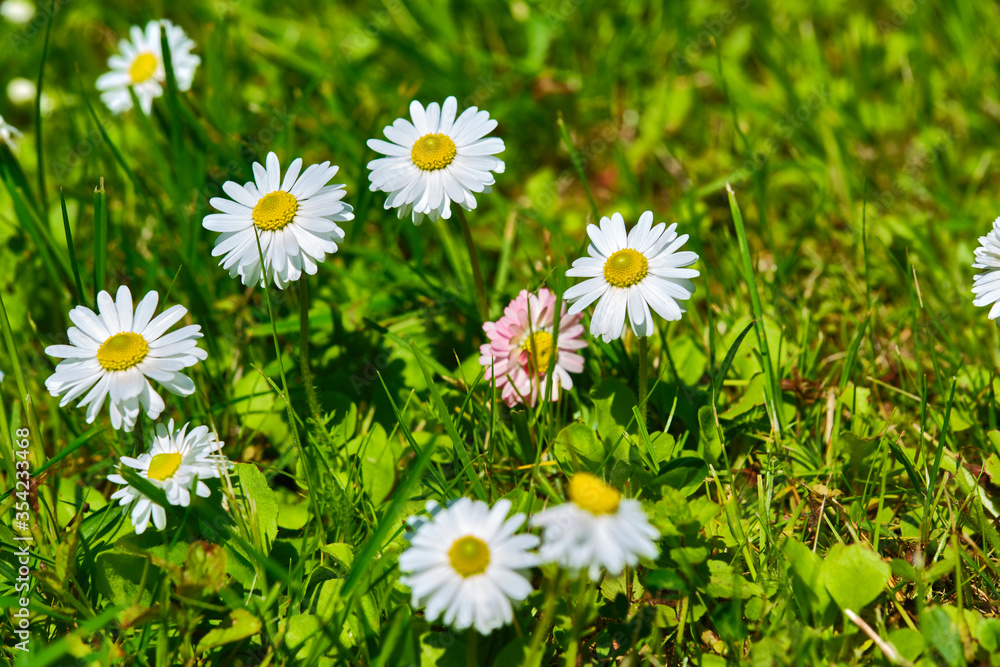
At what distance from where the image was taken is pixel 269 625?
6.13 ft

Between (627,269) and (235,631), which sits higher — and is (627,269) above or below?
above

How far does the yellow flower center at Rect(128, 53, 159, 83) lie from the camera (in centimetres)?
347

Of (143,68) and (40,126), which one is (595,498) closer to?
(40,126)

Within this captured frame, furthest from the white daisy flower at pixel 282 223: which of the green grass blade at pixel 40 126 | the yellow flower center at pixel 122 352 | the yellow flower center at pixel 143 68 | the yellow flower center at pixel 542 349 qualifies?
the yellow flower center at pixel 143 68

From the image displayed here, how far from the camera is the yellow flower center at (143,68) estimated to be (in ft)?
11.4

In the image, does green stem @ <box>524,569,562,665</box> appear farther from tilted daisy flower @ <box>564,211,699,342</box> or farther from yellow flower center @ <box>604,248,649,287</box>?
yellow flower center @ <box>604,248,649,287</box>

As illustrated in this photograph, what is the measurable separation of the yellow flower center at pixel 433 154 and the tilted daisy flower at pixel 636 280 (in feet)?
1.49

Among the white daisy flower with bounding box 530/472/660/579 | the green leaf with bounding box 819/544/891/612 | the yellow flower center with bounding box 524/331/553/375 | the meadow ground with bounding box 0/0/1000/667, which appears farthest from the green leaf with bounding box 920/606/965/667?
the yellow flower center with bounding box 524/331/553/375

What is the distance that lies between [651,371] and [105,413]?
181 centimetres

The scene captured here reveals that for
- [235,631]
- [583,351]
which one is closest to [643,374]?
A: [583,351]

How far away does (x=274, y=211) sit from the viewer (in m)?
2.02

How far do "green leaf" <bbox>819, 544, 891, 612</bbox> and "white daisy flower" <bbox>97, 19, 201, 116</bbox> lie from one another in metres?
3.08

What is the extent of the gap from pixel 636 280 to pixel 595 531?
0.72m

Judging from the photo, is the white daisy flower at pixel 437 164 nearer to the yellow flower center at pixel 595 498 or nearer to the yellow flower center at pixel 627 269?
the yellow flower center at pixel 627 269
